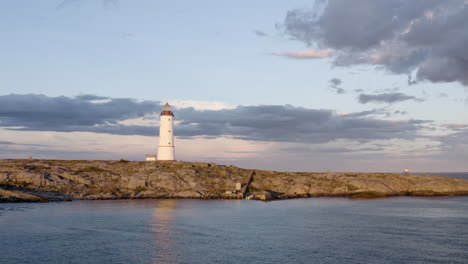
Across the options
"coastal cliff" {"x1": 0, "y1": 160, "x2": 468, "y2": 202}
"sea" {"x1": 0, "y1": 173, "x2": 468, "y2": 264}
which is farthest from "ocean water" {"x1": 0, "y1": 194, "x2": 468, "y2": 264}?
"coastal cliff" {"x1": 0, "y1": 160, "x2": 468, "y2": 202}

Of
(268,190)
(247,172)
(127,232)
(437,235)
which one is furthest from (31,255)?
(247,172)

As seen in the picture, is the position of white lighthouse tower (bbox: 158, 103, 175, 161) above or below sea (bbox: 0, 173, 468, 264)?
above

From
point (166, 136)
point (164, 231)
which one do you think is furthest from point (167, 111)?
point (164, 231)

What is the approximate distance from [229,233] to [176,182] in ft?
148

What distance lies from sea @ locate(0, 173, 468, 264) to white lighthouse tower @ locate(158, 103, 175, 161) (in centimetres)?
3169

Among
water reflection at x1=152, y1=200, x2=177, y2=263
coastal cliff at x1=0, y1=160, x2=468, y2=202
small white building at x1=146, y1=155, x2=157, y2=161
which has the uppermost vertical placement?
small white building at x1=146, y1=155, x2=157, y2=161

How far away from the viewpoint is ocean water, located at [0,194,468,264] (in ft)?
135

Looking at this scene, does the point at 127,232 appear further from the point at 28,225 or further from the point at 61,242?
the point at 28,225

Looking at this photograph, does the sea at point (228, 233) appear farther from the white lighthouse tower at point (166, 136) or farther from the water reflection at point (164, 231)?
the white lighthouse tower at point (166, 136)

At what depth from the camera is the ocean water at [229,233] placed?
41125 mm

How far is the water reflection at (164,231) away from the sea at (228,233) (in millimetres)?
100

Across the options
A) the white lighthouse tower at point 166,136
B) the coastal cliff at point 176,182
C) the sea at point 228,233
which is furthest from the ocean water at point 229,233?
the white lighthouse tower at point 166,136

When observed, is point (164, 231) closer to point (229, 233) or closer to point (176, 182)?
point (229, 233)

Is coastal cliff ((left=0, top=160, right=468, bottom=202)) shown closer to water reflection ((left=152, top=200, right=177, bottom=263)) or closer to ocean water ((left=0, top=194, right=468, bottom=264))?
ocean water ((left=0, top=194, right=468, bottom=264))
